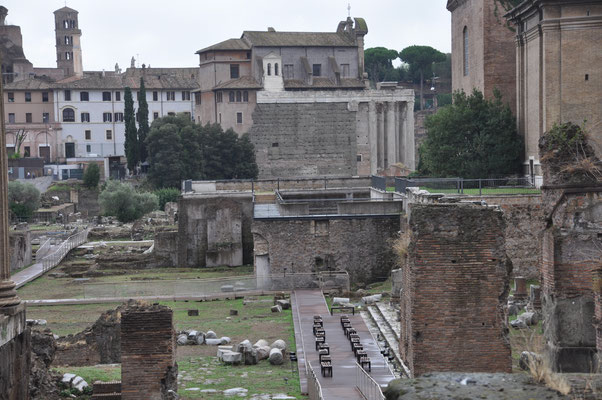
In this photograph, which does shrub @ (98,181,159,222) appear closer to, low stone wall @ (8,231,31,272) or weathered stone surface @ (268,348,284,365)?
low stone wall @ (8,231,31,272)

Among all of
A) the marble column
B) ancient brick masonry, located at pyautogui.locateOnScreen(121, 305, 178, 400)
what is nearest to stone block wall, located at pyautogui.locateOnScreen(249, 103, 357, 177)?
ancient brick masonry, located at pyautogui.locateOnScreen(121, 305, 178, 400)

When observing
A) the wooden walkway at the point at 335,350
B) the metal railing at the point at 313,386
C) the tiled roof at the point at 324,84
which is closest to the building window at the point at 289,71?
the tiled roof at the point at 324,84

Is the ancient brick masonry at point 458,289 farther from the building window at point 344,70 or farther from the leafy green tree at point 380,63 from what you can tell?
the leafy green tree at point 380,63

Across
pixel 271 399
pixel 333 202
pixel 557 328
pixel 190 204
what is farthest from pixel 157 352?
pixel 190 204

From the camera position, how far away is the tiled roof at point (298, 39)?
68.5 m

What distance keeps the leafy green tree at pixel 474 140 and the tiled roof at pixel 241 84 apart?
84.3 feet

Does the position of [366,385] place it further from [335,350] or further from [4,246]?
[4,246]

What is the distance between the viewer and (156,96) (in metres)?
82.6

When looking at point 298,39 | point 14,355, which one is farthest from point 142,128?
point 14,355

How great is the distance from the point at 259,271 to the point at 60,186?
3756cm

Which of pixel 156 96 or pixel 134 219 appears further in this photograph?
pixel 156 96

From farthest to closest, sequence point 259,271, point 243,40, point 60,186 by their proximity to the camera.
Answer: point 243,40 → point 60,186 → point 259,271

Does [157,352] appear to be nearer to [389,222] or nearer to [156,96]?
[389,222]

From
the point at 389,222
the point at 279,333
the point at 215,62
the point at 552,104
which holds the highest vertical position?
the point at 215,62
